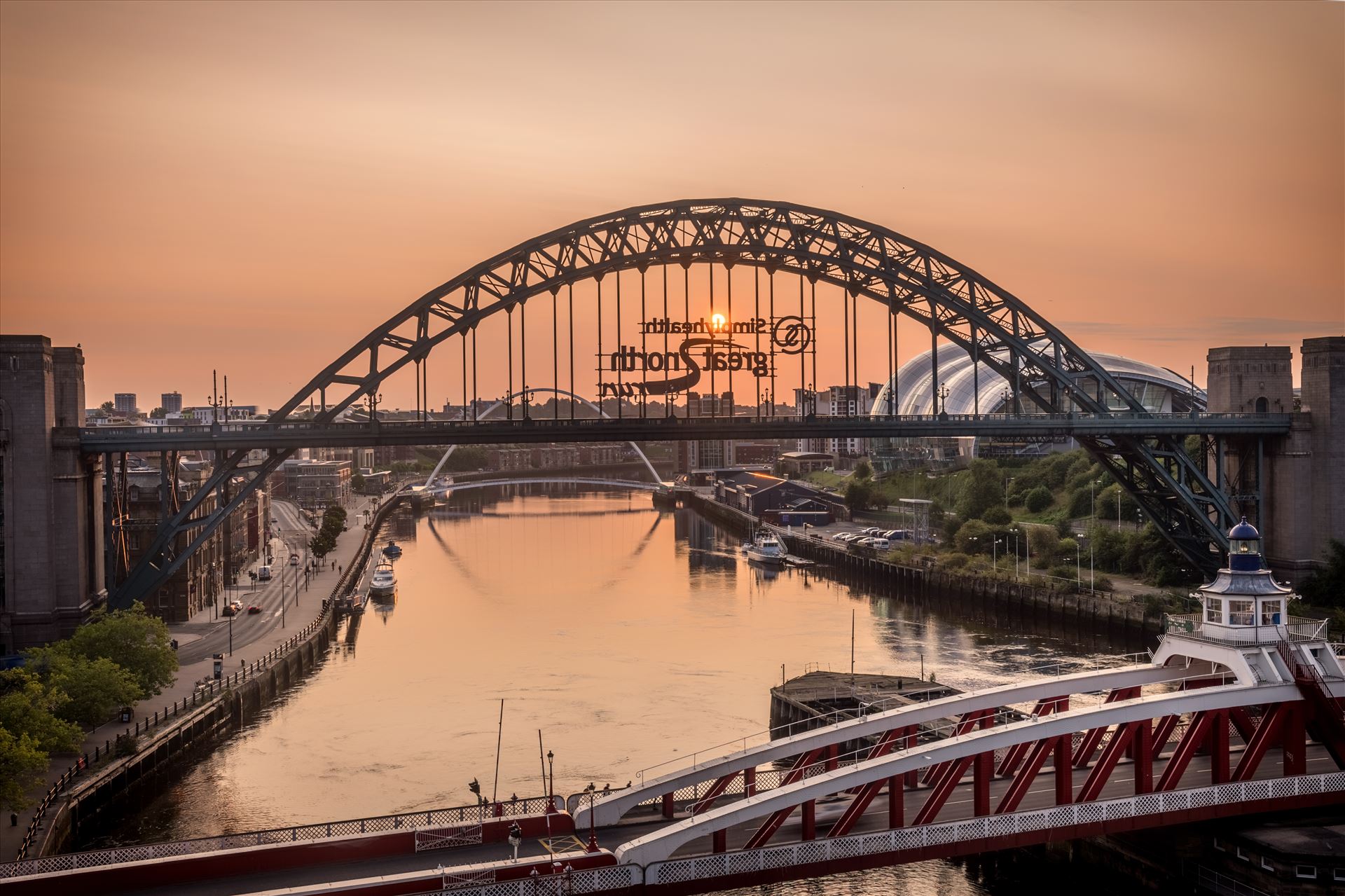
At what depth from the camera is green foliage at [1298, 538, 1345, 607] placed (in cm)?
3278

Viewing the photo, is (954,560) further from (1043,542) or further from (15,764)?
(15,764)

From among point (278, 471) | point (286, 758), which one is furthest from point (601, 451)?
point (286, 758)

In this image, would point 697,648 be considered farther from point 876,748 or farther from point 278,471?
point 278,471

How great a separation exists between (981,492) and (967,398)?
55.6 ft

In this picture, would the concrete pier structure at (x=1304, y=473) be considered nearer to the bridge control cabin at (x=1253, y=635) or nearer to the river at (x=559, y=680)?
the river at (x=559, y=680)

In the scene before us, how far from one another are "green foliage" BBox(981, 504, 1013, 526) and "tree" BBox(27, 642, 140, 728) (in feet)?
120

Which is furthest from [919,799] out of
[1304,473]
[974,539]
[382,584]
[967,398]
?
[967,398]

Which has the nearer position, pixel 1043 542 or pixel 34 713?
pixel 34 713

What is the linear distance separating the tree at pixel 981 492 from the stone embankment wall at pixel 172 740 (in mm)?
30069

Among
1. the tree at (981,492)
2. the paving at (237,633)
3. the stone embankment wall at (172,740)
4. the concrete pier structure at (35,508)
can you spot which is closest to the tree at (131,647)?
the paving at (237,633)

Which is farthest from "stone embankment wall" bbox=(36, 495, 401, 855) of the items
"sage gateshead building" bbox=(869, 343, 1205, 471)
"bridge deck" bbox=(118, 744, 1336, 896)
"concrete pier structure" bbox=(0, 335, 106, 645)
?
"sage gateshead building" bbox=(869, 343, 1205, 471)

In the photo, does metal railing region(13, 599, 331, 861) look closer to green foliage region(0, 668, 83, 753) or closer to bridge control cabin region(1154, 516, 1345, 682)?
green foliage region(0, 668, 83, 753)

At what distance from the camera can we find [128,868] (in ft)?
48.6

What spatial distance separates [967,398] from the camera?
74750mm
